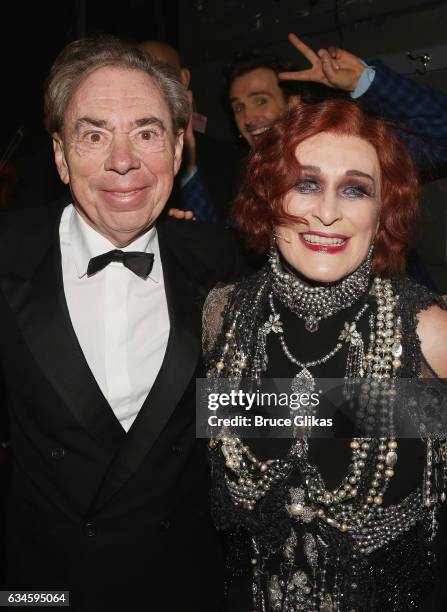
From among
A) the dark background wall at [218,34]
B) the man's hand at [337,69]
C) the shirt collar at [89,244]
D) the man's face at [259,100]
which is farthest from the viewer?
the man's face at [259,100]

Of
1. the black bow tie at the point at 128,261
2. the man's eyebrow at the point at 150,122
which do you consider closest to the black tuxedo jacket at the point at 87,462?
the black bow tie at the point at 128,261

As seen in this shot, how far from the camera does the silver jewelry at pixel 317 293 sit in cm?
171

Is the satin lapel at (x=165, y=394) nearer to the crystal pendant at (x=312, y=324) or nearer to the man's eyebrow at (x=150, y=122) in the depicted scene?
the crystal pendant at (x=312, y=324)

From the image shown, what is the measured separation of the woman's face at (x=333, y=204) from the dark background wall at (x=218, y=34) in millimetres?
1502

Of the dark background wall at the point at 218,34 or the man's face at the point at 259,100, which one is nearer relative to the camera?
the dark background wall at the point at 218,34

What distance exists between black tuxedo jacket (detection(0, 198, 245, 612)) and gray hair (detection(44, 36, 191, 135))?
0.37m

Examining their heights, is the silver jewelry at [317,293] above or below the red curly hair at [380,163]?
below

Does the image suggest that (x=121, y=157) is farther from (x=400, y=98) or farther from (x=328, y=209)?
(x=400, y=98)

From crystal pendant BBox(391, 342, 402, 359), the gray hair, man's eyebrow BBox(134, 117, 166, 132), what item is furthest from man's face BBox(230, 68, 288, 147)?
crystal pendant BBox(391, 342, 402, 359)

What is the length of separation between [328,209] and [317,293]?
24 cm

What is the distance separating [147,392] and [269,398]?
37 cm

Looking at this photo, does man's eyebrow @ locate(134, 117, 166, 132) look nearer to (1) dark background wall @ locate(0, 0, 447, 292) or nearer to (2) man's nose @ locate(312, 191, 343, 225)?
(2) man's nose @ locate(312, 191, 343, 225)

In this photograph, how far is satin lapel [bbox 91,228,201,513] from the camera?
69.8 inches

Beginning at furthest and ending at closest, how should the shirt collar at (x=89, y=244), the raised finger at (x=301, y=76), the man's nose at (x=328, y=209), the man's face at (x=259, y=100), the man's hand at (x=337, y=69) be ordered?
the man's face at (x=259, y=100) → the raised finger at (x=301, y=76) → the man's hand at (x=337, y=69) → the shirt collar at (x=89, y=244) → the man's nose at (x=328, y=209)
